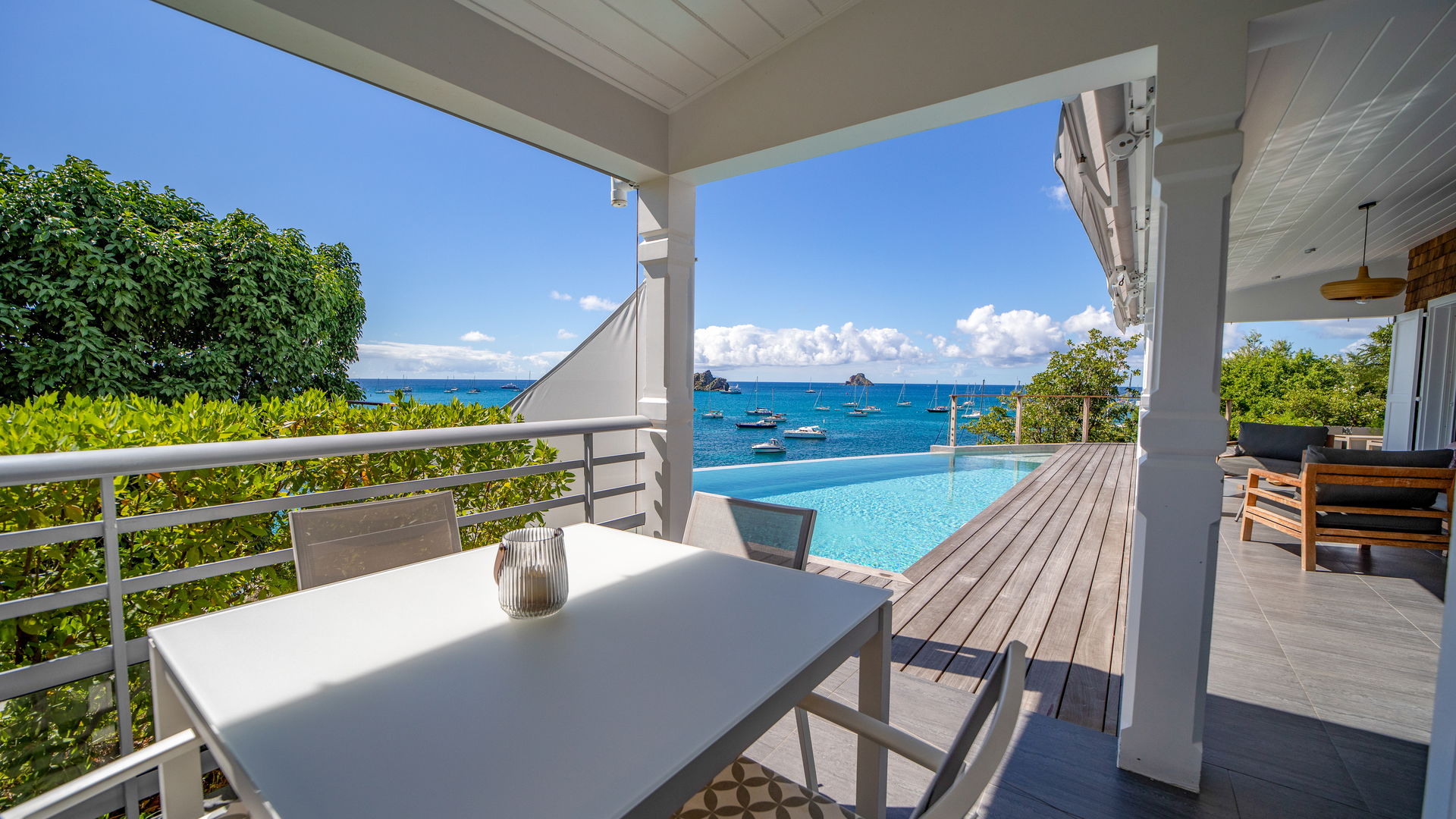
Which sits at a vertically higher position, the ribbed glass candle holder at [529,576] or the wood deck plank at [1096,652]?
the ribbed glass candle holder at [529,576]

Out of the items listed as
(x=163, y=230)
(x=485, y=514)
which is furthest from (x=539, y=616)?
(x=163, y=230)

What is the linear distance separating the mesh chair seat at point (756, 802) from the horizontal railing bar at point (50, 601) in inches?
63.2

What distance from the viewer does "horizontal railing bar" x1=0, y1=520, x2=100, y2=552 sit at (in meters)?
1.32

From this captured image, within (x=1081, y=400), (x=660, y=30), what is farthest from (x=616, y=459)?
(x=1081, y=400)

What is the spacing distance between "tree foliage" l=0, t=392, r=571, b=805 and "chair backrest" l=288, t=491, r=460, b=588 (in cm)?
83

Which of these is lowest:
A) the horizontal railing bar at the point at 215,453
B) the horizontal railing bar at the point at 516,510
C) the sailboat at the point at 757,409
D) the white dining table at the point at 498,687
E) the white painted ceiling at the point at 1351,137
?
the sailboat at the point at 757,409

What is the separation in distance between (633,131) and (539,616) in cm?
238

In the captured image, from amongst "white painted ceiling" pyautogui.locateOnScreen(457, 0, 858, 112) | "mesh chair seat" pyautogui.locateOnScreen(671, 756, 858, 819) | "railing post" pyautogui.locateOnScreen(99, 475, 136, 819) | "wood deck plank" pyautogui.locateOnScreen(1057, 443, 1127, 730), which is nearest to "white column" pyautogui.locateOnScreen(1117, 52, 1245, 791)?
"wood deck plank" pyautogui.locateOnScreen(1057, 443, 1127, 730)

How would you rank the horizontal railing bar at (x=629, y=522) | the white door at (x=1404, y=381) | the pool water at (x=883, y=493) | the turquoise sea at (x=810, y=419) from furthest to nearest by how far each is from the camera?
1. the turquoise sea at (x=810, y=419)
2. the white door at (x=1404, y=381)
3. the pool water at (x=883, y=493)
4. the horizontal railing bar at (x=629, y=522)

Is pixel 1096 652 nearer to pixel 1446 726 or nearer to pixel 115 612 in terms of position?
pixel 1446 726

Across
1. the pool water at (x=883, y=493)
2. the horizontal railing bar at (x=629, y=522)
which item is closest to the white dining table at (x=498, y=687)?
the horizontal railing bar at (x=629, y=522)

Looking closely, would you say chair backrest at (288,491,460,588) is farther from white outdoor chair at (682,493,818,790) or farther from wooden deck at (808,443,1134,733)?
wooden deck at (808,443,1134,733)

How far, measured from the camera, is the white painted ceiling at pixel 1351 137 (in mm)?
2109

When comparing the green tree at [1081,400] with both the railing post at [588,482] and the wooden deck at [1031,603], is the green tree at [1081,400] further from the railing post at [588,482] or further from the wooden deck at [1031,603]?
the railing post at [588,482]
